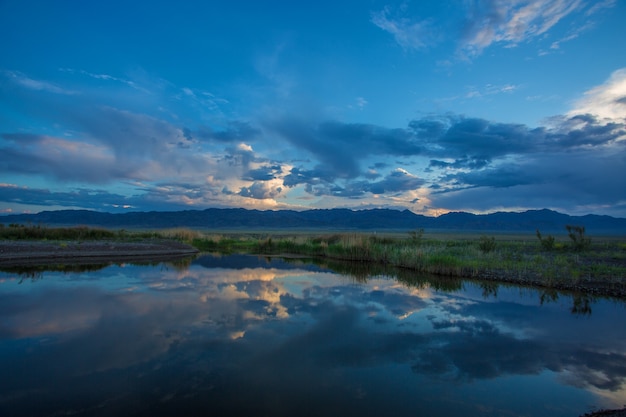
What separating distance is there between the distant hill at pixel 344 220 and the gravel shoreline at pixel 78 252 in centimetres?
11162

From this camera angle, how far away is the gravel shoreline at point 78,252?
19.3m

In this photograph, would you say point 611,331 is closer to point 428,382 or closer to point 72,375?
point 428,382

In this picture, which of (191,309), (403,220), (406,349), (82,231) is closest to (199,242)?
(82,231)

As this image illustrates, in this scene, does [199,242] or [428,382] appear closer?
[428,382]

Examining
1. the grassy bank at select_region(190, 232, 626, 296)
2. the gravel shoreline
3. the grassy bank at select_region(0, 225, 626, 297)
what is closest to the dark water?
the grassy bank at select_region(190, 232, 626, 296)

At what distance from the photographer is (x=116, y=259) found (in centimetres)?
2184

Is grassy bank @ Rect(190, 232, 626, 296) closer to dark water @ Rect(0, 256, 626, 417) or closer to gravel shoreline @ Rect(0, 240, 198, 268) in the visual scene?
dark water @ Rect(0, 256, 626, 417)

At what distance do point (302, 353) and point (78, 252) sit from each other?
21009 mm

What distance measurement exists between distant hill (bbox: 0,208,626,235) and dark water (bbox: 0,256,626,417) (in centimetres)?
12607

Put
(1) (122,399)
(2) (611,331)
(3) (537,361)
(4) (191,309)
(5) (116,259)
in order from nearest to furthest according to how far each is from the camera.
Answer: (1) (122,399)
(3) (537,361)
(2) (611,331)
(4) (191,309)
(5) (116,259)

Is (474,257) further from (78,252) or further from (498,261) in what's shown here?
(78,252)

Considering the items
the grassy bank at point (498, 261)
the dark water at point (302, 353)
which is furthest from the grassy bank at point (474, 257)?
the dark water at point (302, 353)

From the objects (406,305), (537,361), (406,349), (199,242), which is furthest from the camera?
(199,242)

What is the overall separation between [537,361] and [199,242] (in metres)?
32.4
